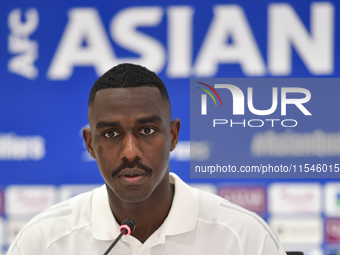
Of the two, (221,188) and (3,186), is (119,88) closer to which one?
(221,188)

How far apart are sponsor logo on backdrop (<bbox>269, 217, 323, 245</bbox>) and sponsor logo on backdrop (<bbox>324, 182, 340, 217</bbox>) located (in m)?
0.10

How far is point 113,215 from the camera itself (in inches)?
45.9

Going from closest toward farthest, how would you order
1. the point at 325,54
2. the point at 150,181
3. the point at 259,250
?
the point at 150,181, the point at 259,250, the point at 325,54

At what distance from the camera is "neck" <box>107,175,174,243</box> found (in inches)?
44.1

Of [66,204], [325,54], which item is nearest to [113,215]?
[66,204]

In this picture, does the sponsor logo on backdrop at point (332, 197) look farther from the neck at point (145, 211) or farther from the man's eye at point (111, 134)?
the man's eye at point (111, 134)

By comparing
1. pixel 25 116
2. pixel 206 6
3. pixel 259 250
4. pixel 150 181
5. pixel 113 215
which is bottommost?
pixel 259 250

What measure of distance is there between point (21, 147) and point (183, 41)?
1183 millimetres

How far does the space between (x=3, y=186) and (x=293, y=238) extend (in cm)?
180

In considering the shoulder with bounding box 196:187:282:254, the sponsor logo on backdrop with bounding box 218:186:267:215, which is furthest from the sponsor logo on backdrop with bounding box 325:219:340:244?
the shoulder with bounding box 196:187:282:254

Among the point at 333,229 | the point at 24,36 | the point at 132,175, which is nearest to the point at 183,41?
the point at 24,36

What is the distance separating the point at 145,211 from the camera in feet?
3.69

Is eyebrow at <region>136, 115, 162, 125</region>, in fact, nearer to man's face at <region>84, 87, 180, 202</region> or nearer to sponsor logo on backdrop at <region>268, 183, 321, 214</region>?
man's face at <region>84, 87, 180, 202</region>

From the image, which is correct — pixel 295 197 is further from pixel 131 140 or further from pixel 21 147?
pixel 21 147
